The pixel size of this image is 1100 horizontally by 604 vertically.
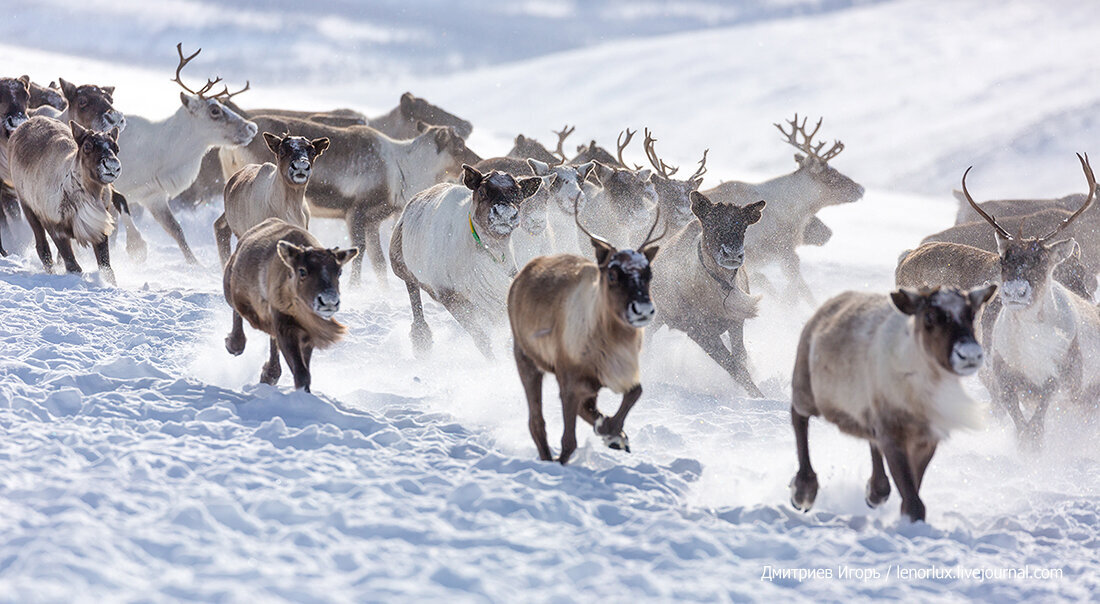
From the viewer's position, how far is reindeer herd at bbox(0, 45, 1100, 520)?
5.19 meters

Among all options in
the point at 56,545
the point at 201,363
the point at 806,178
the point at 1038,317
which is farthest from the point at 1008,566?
the point at 806,178

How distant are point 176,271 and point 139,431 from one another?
7536 mm

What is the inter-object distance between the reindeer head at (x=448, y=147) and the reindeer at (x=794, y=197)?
325 cm

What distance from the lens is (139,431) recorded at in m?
5.96

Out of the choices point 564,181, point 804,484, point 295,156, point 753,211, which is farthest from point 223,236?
point 804,484

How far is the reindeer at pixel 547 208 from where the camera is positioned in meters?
9.70

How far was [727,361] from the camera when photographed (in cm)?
933

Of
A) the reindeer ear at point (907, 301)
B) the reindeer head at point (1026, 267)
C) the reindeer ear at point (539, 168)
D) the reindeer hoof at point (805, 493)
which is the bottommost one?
the reindeer hoof at point (805, 493)

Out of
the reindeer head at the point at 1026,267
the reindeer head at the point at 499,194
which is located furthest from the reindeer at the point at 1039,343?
the reindeer head at the point at 499,194

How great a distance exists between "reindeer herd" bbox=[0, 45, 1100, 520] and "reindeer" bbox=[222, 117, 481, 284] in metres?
0.03

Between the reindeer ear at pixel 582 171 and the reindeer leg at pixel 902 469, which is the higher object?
the reindeer ear at pixel 582 171

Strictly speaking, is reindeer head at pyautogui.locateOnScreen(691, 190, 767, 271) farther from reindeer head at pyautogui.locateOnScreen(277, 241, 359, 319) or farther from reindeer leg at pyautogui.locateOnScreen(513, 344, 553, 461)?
reindeer head at pyautogui.locateOnScreen(277, 241, 359, 319)

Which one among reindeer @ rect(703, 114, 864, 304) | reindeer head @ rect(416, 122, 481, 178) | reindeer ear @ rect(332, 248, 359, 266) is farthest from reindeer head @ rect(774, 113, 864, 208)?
reindeer ear @ rect(332, 248, 359, 266)

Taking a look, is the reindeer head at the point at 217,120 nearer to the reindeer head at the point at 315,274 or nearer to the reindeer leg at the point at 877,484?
the reindeer head at the point at 315,274
